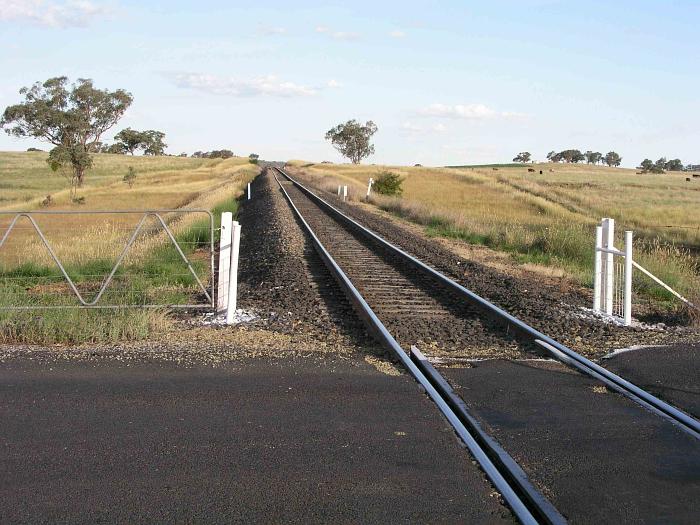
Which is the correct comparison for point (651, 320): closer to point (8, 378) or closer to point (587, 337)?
point (587, 337)

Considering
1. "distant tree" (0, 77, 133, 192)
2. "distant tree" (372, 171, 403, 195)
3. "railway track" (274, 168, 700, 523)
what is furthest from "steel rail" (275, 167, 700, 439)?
"distant tree" (0, 77, 133, 192)

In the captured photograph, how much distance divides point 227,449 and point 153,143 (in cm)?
17757

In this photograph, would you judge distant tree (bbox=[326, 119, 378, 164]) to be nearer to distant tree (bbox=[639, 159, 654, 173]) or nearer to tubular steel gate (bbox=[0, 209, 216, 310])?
distant tree (bbox=[639, 159, 654, 173])

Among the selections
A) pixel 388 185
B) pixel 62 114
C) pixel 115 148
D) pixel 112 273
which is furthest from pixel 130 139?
pixel 112 273

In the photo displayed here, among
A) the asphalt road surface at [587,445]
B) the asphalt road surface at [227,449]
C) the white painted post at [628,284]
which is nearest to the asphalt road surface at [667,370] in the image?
the asphalt road surface at [587,445]

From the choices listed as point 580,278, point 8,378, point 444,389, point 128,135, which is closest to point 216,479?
Answer: point 444,389

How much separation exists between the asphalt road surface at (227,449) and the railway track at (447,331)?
0.56 feet

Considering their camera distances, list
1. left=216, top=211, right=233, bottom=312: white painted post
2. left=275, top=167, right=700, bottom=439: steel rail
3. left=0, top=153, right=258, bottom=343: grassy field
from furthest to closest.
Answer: left=216, top=211, right=233, bottom=312: white painted post, left=0, top=153, right=258, bottom=343: grassy field, left=275, top=167, right=700, bottom=439: steel rail

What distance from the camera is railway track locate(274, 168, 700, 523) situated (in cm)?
496

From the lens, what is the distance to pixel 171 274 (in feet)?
46.7

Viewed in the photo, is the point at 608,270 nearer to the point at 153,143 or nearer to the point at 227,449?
the point at 227,449

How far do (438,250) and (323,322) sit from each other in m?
9.46

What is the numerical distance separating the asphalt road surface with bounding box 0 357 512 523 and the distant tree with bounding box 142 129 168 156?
173 meters

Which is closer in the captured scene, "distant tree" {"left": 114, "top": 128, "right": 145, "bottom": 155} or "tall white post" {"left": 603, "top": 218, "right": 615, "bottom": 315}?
"tall white post" {"left": 603, "top": 218, "right": 615, "bottom": 315}
